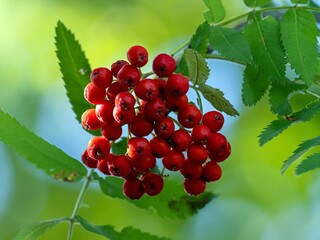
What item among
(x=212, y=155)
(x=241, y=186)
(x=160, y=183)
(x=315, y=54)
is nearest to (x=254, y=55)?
(x=315, y=54)

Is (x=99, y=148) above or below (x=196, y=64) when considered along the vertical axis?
below

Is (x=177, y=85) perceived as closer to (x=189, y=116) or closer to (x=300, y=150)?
(x=189, y=116)

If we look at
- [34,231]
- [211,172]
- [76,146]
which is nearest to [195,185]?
[211,172]

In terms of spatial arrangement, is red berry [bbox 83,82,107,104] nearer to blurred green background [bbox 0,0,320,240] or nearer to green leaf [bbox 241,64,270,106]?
green leaf [bbox 241,64,270,106]

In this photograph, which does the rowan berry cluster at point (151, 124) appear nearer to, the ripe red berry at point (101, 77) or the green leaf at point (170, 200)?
the ripe red berry at point (101, 77)

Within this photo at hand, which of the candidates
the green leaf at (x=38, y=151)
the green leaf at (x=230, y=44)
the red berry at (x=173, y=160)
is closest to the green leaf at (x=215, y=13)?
the green leaf at (x=230, y=44)

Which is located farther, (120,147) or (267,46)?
(120,147)

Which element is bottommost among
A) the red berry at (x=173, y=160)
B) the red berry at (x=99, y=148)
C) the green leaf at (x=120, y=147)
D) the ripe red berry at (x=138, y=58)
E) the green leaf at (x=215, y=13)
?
the red berry at (x=173, y=160)
